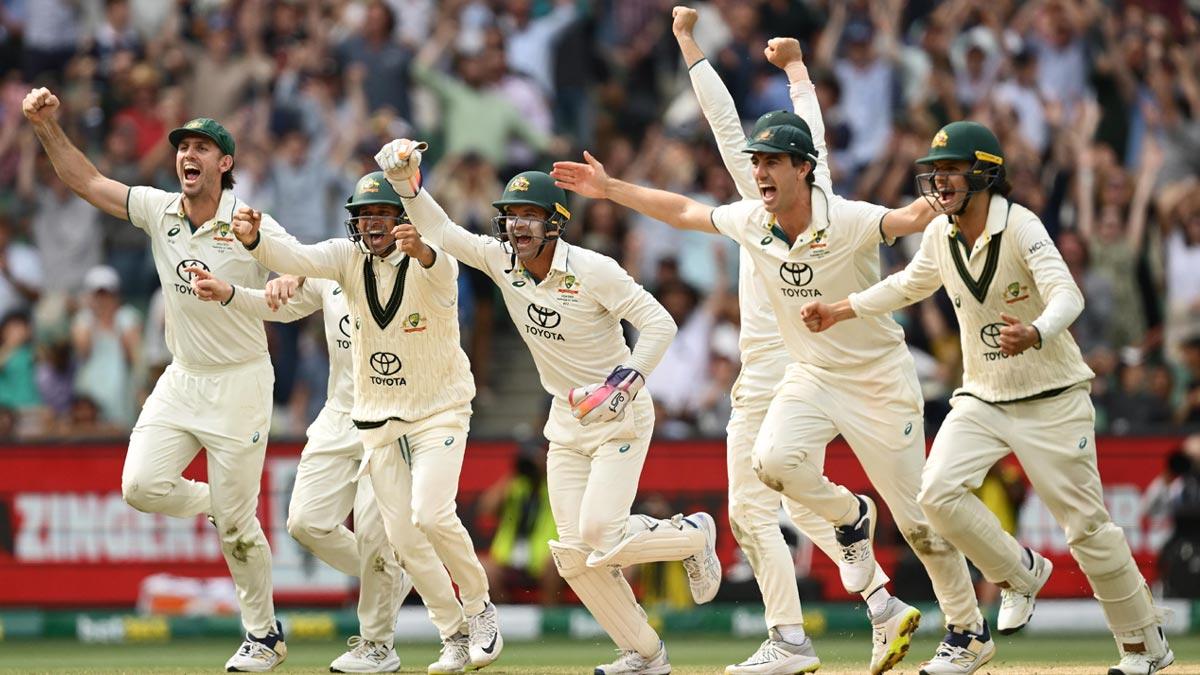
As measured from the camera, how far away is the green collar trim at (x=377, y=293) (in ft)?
33.0

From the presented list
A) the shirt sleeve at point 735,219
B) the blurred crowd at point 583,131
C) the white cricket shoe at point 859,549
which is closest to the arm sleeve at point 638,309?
the shirt sleeve at point 735,219

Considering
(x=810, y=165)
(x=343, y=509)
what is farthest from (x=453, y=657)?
(x=810, y=165)

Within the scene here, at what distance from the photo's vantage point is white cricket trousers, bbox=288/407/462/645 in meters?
10.8

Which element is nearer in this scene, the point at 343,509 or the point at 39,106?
the point at 39,106

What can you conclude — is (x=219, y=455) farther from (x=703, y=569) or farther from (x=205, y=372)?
(x=703, y=569)

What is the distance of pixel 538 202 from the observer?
9758 millimetres

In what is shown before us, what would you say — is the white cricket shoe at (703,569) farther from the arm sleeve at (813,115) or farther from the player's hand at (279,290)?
the player's hand at (279,290)

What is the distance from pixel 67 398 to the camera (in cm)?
1540

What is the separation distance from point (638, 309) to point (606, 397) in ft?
2.21

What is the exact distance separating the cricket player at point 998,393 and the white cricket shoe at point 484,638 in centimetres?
230

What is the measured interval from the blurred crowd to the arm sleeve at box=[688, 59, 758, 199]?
4.06 m

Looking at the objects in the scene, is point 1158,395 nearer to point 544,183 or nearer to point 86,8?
point 544,183

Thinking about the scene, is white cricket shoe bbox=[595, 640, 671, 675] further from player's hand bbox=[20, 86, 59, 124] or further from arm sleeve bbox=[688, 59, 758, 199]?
player's hand bbox=[20, 86, 59, 124]

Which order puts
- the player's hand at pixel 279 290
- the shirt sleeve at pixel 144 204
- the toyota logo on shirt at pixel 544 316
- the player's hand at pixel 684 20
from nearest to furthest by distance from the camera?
the toyota logo on shirt at pixel 544 316 < the player's hand at pixel 279 290 < the player's hand at pixel 684 20 < the shirt sleeve at pixel 144 204
